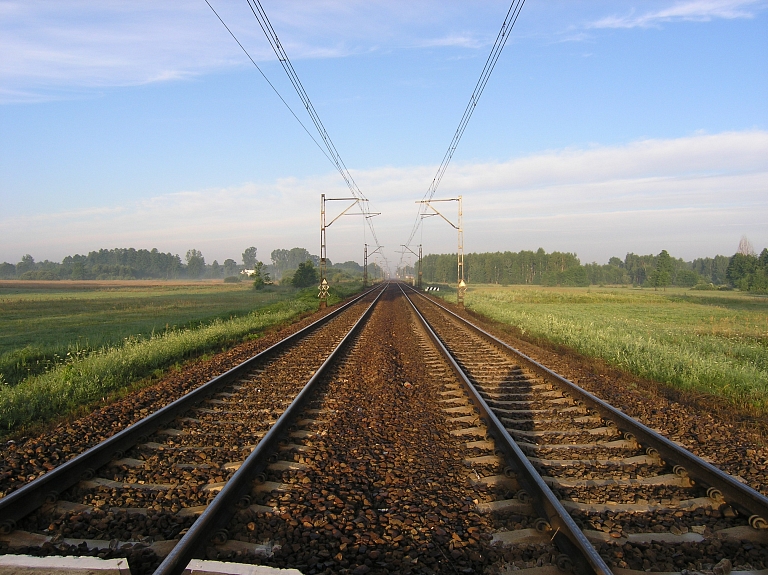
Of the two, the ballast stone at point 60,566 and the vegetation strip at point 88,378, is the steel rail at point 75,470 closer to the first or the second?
the ballast stone at point 60,566

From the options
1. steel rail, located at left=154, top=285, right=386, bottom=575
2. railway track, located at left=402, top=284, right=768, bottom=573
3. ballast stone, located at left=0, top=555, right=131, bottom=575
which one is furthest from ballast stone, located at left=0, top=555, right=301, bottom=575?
railway track, located at left=402, top=284, right=768, bottom=573

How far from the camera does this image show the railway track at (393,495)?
3.31 meters

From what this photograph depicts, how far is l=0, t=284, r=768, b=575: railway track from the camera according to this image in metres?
3.31

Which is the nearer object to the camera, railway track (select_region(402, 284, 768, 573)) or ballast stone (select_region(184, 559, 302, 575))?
ballast stone (select_region(184, 559, 302, 575))

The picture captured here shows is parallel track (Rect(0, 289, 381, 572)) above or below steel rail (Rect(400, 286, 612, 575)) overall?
below

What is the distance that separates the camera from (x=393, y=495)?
4266 millimetres

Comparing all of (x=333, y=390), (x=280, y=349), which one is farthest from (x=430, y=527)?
(x=280, y=349)

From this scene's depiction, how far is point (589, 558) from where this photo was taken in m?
2.98

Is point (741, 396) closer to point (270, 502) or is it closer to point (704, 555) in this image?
point (704, 555)

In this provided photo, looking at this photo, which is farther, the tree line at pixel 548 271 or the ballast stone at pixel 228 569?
the tree line at pixel 548 271

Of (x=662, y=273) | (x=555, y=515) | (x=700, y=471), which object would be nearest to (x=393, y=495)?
(x=555, y=515)

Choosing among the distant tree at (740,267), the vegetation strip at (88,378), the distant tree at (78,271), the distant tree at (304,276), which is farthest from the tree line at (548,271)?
the vegetation strip at (88,378)

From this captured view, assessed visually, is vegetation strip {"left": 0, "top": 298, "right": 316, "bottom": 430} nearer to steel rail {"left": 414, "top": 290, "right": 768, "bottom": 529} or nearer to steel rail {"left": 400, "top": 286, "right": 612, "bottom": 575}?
steel rail {"left": 400, "top": 286, "right": 612, "bottom": 575}

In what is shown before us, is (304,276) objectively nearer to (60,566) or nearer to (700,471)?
(700,471)
